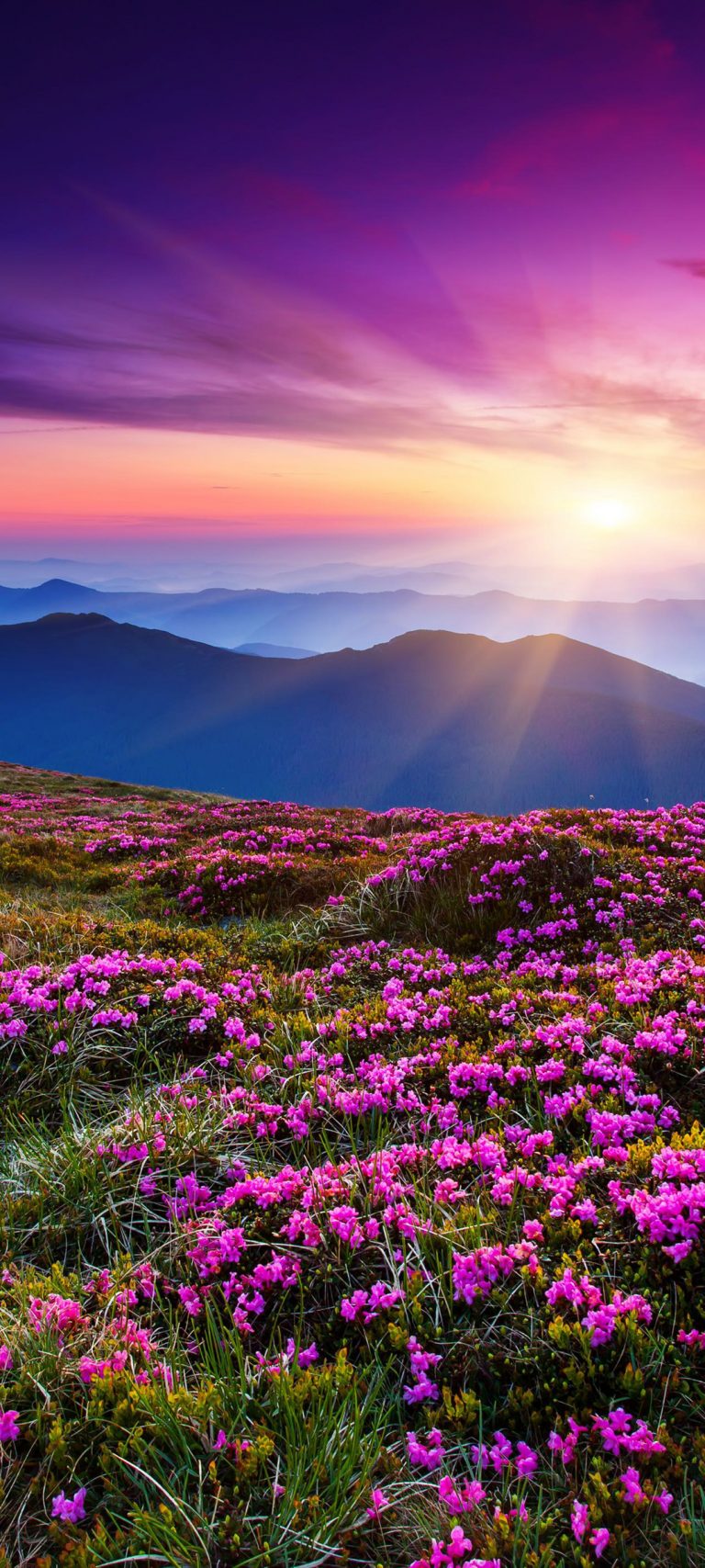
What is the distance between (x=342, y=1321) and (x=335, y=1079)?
2430 millimetres

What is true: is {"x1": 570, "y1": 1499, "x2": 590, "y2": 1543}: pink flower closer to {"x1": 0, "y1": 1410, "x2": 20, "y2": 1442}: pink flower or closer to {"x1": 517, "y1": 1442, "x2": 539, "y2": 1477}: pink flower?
{"x1": 517, "y1": 1442, "x2": 539, "y2": 1477}: pink flower

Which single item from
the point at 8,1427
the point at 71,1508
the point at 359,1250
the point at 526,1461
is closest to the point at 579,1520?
the point at 526,1461

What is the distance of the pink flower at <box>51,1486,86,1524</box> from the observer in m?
3.32

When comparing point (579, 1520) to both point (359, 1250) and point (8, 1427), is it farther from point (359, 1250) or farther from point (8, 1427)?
point (8, 1427)

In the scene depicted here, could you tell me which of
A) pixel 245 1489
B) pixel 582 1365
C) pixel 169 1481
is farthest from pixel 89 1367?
pixel 582 1365

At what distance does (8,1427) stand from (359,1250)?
A: 2.09 m

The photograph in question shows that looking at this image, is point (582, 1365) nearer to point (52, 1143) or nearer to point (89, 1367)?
point (89, 1367)

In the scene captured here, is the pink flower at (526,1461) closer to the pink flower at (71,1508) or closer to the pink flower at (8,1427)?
the pink flower at (71,1508)

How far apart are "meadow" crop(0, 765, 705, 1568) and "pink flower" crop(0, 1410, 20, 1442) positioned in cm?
2

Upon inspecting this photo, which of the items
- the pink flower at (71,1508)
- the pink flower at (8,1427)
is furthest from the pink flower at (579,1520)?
the pink flower at (8,1427)

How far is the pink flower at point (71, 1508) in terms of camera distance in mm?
3316

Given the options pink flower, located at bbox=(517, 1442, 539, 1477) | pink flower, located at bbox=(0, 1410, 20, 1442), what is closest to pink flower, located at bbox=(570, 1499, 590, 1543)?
pink flower, located at bbox=(517, 1442, 539, 1477)

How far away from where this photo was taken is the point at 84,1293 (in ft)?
15.5

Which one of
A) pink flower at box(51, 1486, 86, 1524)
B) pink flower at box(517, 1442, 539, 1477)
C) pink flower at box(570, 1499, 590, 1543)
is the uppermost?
pink flower at box(570, 1499, 590, 1543)
